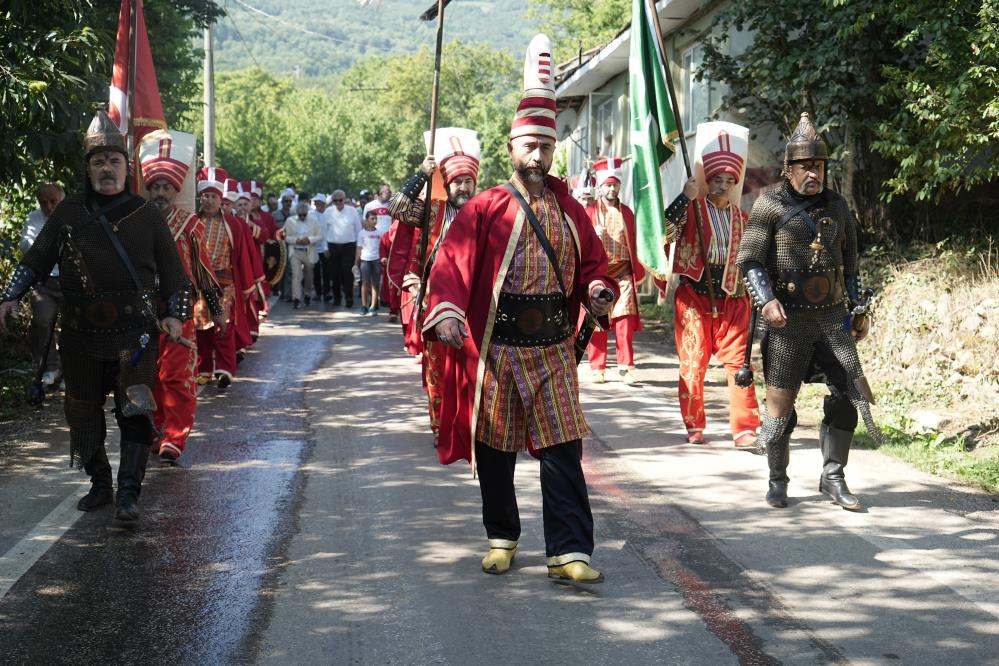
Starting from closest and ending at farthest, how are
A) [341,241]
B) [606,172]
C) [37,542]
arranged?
[37,542] → [606,172] → [341,241]

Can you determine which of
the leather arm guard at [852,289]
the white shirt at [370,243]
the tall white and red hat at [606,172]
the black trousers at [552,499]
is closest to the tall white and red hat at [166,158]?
the black trousers at [552,499]

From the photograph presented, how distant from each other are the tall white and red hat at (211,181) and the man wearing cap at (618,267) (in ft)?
12.5

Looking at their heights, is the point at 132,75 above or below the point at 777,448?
above

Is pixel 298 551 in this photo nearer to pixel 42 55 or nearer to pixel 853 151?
pixel 42 55

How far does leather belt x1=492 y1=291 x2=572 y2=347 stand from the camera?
5.78 m

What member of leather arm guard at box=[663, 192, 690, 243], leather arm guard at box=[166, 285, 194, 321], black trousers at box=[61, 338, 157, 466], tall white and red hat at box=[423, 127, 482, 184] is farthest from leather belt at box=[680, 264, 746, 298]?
black trousers at box=[61, 338, 157, 466]

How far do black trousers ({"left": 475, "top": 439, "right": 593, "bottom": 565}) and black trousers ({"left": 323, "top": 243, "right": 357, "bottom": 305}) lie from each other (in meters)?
18.1

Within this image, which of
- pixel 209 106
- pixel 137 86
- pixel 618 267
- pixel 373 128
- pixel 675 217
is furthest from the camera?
pixel 373 128

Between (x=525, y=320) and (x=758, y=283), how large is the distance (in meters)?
1.82

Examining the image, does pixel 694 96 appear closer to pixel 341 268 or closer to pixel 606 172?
pixel 341 268

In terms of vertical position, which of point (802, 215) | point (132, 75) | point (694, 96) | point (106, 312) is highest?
point (694, 96)

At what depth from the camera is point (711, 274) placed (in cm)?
921

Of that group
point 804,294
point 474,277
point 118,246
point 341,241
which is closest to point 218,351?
point 118,246

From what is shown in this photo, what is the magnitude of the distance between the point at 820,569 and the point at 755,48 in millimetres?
11420
